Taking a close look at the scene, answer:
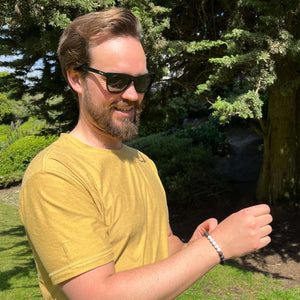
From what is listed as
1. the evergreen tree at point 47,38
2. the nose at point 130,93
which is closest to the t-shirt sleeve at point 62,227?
the nose at point 130,93

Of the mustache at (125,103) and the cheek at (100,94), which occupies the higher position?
the cheek at (100,94)

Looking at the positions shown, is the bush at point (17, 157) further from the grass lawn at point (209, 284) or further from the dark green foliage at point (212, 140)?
the grass lawn at point (209, 284)

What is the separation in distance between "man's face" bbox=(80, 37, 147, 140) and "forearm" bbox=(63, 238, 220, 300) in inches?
23.1

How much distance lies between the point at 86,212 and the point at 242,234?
0.54m

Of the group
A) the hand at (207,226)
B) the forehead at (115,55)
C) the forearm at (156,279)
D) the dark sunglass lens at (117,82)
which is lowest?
the hand at (207,226)

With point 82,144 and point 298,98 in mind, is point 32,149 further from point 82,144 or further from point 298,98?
point 82,144

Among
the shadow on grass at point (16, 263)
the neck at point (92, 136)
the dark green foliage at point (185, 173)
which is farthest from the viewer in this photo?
the dark green foliage at point (185, 173)

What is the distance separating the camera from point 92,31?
1369 millimetres

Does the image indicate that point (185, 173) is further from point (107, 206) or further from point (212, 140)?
point (107, 206)

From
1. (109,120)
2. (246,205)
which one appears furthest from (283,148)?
(109,120)

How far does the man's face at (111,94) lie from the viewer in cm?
136

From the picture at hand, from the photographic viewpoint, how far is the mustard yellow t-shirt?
3.59 feet

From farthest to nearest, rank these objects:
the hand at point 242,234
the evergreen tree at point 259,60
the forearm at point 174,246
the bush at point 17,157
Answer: the bush at point 17,157 → the evergreen tree at point 259,60 → the forearm at point 174,246 → the hand at point 242,234

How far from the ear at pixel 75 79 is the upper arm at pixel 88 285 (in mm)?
758
